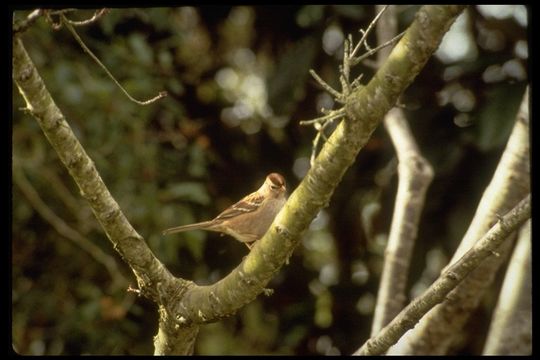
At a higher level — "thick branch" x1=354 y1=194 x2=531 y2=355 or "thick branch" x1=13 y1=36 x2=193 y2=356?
"thick branch" x1=13 y1=36 x2=193 y2=356

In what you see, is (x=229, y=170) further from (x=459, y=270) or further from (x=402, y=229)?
(x=459, y=270)

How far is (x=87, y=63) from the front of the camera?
344cm

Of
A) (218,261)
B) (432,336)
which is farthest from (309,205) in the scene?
(218,261)

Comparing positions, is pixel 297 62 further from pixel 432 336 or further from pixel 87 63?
pixel 432 336

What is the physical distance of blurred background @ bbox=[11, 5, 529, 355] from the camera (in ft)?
10.3

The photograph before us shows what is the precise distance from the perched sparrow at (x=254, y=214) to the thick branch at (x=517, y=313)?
2.93 feet

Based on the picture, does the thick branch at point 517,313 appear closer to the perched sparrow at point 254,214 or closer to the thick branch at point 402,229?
the thick branch at point 402,229

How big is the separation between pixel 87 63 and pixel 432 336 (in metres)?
1.70

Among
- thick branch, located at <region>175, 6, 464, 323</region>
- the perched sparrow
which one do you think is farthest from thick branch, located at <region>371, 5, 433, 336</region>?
thick branch, located at <region>175, 6, 464, 323</region>

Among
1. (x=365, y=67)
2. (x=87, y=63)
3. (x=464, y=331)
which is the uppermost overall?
(x=87, y=63)

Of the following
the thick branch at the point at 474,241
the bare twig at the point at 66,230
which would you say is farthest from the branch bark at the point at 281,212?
the bare twig at the point at 66,230

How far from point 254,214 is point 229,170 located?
1125 mm

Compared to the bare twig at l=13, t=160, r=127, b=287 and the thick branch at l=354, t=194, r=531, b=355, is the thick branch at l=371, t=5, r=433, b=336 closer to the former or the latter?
the thick branch at l=354, t=194, r=531, b=355

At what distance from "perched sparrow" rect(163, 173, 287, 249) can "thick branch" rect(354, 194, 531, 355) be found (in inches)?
17.3
